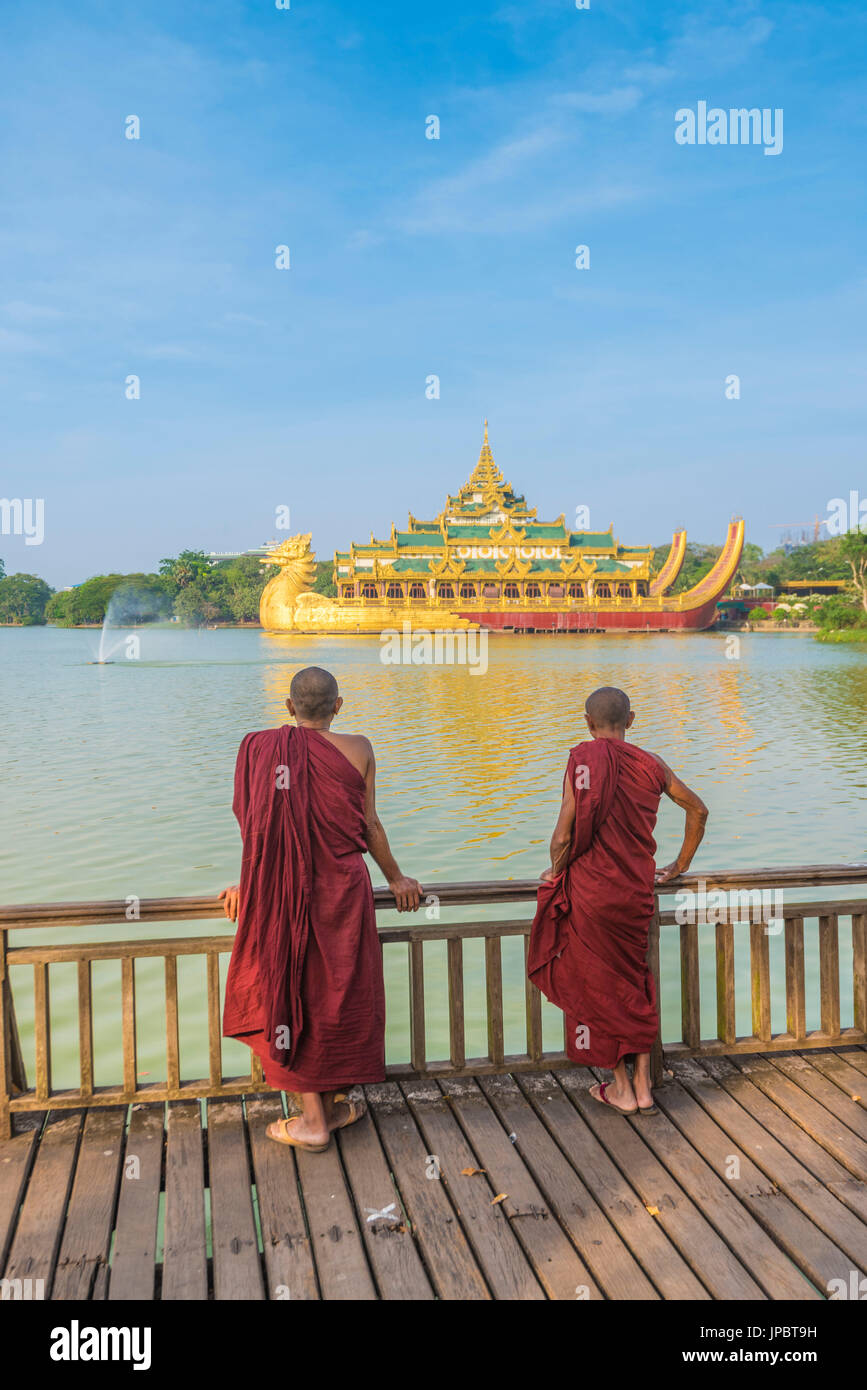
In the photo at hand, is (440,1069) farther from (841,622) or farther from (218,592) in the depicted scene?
(218,592)

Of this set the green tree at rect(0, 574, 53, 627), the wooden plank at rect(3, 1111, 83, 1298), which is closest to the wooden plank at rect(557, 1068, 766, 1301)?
the wooden plank at rect(3, 1111, 83, 1298)

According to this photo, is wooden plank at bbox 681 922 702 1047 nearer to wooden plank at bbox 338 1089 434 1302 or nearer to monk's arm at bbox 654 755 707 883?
monk's arm at bbox 654 755 707 883

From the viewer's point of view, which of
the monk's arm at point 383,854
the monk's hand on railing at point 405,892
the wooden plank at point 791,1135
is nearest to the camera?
the wooden plank at point 791,1135

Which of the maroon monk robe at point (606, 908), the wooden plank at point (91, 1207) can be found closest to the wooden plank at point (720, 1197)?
the maroon monk robe at point (606, 908)

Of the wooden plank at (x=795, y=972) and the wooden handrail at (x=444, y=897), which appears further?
the wooden plank at (x=795, y=972)

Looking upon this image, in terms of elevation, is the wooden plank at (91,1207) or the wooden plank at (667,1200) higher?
the wooden plank at (91,1207)

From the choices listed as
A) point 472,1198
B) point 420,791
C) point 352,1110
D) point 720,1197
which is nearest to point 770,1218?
point 720,1197

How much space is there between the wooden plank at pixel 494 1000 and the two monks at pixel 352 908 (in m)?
0.16

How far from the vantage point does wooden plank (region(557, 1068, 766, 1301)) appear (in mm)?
2365

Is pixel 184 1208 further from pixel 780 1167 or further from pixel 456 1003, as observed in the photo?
pixel 780 1167

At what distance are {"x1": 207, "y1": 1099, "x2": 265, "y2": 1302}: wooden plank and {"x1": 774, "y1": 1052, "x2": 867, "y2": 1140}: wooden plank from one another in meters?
1.91

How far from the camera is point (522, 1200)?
2709 mm

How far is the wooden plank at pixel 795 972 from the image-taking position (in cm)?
353

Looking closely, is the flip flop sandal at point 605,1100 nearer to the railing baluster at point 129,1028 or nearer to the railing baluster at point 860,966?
the railing baluster at point 860,966
